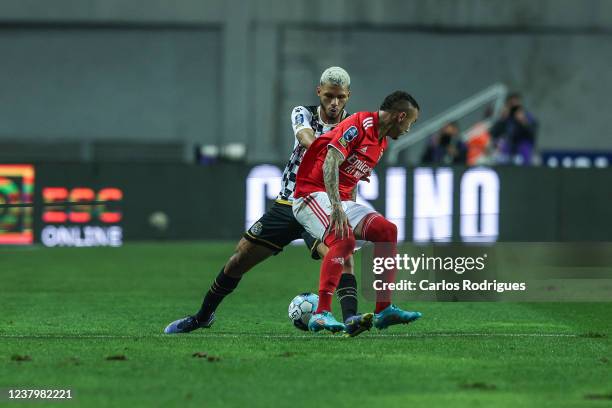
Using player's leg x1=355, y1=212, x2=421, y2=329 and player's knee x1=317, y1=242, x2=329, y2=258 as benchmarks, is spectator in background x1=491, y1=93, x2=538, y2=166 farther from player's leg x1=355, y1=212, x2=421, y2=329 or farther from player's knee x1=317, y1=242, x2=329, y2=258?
player's leg x1=355, y1=212, x2=421, y2=329

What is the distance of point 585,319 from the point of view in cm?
1108

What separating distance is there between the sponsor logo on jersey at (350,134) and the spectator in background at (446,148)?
14.8 meters

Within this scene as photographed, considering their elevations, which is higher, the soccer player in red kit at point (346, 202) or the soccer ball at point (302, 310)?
the soccer player in red kit at point (346, 202)

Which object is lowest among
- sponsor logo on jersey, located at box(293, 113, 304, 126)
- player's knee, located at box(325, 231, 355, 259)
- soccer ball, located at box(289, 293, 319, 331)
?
soccer ball, located at box(289, 293, 319, 331)

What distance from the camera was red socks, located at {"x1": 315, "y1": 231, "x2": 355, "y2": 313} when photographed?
→ 30.1 feet

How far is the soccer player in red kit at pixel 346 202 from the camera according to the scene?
9.09 m

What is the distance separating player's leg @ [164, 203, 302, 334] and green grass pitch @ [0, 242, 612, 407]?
0.47 feet

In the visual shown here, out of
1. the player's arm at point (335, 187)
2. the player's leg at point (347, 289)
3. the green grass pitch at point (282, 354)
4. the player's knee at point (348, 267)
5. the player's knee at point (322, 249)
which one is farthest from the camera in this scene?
the player's knee at point (322, 249)

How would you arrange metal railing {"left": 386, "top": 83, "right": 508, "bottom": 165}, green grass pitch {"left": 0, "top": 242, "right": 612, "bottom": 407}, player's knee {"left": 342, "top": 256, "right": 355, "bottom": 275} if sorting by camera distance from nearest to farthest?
green grass pitch {"left": 0, "top": 242, "right": 612, "bottom": 407}, player's knee {"left": 342, "top": 256, "right": 355, "bottom": 275}, metal railing {"left": 386, "top": 83, "right": 508, "bottom": 165}

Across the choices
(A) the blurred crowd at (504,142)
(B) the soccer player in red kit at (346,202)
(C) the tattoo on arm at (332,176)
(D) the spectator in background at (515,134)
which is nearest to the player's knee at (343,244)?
(B) the soccer player in red kit at (346,202)

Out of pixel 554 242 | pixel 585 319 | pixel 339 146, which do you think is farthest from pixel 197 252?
pixel 339 146

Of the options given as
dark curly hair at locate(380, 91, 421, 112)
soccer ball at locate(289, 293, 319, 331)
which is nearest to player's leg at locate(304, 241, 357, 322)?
soccer ball at locate(289, 293, 319, 331)

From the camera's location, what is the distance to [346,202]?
370 inches

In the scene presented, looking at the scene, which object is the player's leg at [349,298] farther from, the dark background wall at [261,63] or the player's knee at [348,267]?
the dark background wall at [261,63]
